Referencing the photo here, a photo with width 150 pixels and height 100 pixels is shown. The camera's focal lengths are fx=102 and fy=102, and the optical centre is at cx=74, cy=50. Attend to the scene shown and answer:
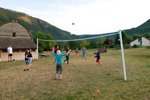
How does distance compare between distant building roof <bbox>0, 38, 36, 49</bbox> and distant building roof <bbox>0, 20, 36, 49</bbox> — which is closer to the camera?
distant building roof <bbox>0, 38, 36, 49</bbox>

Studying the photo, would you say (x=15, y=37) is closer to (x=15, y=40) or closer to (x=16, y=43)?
(x=15, y=40)

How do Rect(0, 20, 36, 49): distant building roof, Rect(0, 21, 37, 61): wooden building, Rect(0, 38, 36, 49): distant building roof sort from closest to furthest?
Rect(0, 21, 37, 61): wooden building, Rect(0, 38, 36, 49): distant building roof, Rect(0, 20, 36, 49): distant building roof

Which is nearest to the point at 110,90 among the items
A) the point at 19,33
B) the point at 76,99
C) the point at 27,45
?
the point at 76,99

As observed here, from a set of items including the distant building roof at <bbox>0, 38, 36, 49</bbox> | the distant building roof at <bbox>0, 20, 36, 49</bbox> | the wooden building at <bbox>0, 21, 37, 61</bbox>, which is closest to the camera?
the wooden building at <bbox>0, 21, 37, 61</bbox>

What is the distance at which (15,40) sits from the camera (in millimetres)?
20797

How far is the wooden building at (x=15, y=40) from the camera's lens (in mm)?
18573

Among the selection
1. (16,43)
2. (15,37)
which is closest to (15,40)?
(15,37)

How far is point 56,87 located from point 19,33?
2035cm

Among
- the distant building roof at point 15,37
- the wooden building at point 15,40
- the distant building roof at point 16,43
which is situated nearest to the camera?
the wooden building at point 15,40

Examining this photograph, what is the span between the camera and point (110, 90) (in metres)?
4.80

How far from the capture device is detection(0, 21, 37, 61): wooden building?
60.9 ft

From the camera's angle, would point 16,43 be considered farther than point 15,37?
No

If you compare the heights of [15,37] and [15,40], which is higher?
[15,37]

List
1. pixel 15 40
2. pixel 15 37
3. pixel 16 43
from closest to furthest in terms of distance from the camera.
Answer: pixel 16 43
pixel 15 40
pixel 15 37
